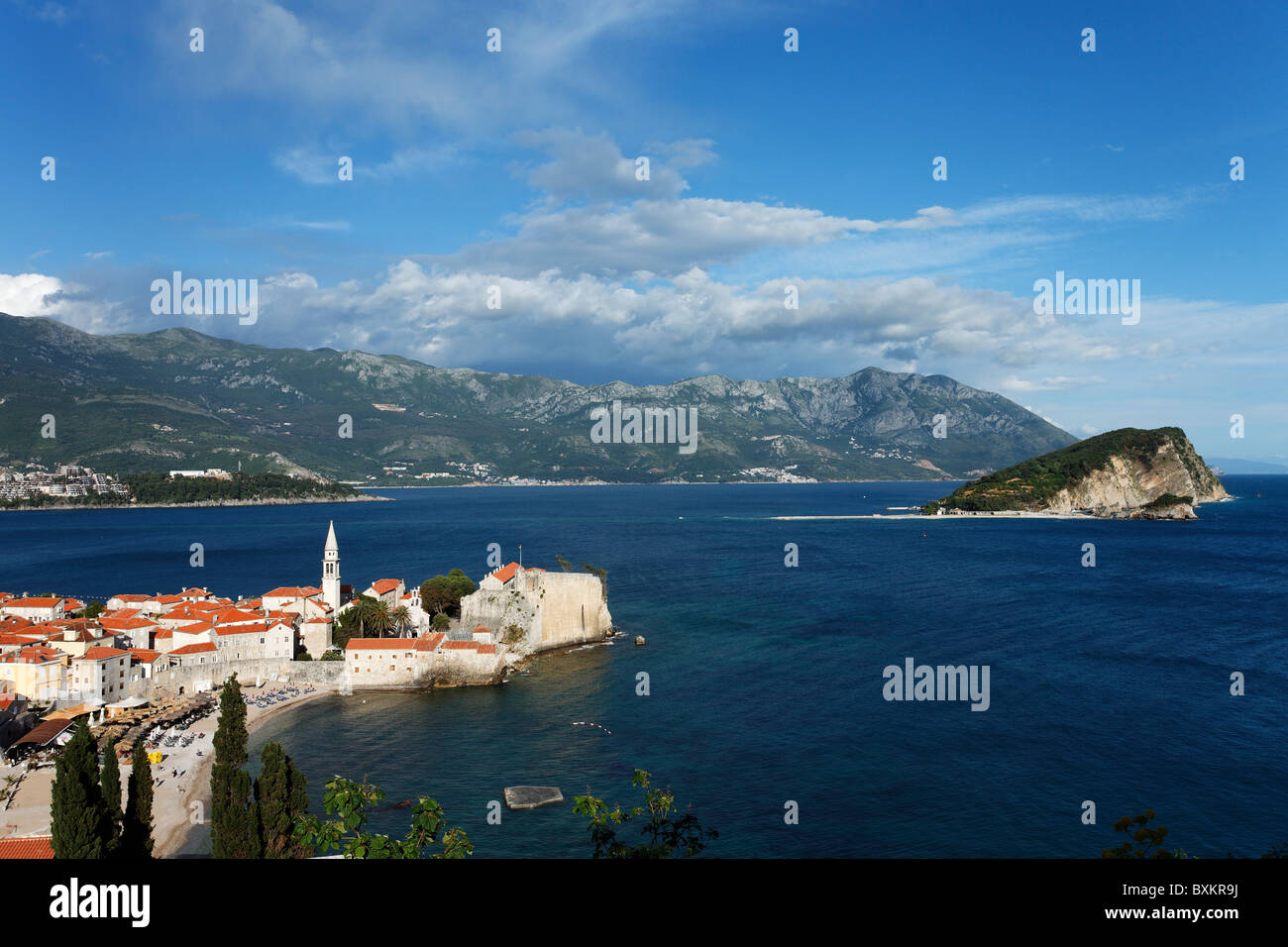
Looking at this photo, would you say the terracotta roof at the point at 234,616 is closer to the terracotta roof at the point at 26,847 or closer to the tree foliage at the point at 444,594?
the tree foliage at the point at 444,594

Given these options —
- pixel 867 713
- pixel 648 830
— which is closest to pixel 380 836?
pixel 648 830

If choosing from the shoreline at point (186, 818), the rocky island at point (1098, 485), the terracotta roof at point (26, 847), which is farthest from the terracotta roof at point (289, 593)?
the rocky island at point (1098, 485)

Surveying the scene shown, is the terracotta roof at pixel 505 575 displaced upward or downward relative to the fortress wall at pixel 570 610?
upward

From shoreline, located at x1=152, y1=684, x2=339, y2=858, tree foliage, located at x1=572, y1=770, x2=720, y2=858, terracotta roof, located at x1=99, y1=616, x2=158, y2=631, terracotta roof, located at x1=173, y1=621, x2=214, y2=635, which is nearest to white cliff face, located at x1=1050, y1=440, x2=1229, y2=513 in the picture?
terracotta roof, located at x1=173, y1=621, x2=214, y2=635

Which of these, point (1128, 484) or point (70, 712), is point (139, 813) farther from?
point (1128, 484)
